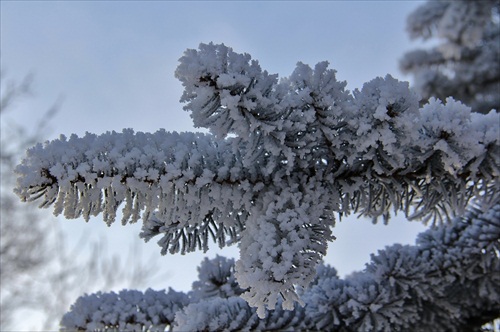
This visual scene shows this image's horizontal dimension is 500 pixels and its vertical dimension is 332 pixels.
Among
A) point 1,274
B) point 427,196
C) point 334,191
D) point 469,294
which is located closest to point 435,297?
point 469,294

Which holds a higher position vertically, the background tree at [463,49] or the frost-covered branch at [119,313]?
the background tree at [463,49]

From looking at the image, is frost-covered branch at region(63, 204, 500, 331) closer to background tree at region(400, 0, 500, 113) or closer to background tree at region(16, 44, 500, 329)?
background tree at region(16, 44, 500, 329)

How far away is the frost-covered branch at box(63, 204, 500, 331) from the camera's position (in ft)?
3.61

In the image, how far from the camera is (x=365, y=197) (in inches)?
33.3

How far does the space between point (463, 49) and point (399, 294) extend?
5.76m

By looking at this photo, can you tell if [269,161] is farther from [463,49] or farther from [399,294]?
[463,49]

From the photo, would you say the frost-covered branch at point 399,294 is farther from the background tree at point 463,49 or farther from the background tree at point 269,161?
the background tree at point 463,49

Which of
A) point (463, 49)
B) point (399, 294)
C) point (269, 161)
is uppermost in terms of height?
point (463, 49)

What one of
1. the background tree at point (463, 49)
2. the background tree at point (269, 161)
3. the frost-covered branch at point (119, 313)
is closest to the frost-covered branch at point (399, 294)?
the frost-covered branch at point (119, 313)

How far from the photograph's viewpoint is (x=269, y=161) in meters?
0.77

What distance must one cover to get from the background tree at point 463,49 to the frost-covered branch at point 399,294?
435 cm

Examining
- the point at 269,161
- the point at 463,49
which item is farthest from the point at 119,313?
the point at 463,49

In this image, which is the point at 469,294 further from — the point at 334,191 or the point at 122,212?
the point at 122,212

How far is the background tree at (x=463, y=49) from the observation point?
507 cm
